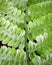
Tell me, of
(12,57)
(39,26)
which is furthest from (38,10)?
(12,57)

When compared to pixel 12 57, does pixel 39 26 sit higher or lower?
higher

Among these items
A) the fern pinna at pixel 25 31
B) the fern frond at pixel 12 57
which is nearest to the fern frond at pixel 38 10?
the fern pinna at pixel 25 31

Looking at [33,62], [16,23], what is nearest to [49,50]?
[33,62]

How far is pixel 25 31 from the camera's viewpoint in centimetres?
78

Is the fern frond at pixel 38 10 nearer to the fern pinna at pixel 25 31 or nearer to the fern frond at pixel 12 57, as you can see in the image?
the fern pinna at pixel 25 31

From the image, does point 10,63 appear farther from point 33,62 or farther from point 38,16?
point 38,16

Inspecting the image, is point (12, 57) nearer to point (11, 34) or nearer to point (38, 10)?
point (11, 34)

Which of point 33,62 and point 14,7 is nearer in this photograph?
point 33,62

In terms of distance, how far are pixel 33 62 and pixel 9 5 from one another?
0.31 metres

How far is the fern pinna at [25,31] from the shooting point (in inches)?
28.8

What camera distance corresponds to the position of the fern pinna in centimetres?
73

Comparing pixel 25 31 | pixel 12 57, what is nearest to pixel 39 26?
pixel 25 31

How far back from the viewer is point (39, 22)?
2.50 ft

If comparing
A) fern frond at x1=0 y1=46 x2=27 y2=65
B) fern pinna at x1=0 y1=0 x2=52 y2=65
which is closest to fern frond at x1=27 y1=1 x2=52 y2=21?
fern pinna at x1=0 y1=0 x2=52 y2=65
